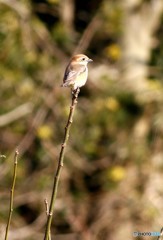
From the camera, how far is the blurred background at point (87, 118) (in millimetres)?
5984

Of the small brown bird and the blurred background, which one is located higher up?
the blurred background

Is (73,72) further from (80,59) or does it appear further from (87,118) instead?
(87,118)

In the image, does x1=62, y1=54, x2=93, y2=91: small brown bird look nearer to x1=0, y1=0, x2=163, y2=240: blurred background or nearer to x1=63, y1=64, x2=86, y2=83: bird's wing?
x1=63, y1=64, x2=86, y2=83: bird's wing

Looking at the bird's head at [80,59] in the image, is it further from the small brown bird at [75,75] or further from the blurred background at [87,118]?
the blurred background at [87,118]

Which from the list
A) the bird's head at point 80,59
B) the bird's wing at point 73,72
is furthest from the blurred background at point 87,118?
the bird's wing at point 73,72

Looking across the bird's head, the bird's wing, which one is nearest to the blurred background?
the bird's head

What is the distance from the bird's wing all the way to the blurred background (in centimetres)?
296

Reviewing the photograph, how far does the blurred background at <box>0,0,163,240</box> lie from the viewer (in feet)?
19.6

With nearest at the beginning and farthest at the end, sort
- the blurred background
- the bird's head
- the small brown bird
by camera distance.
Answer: the small brown bird, the bird's head, the blurred background

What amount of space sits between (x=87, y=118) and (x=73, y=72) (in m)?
3.47

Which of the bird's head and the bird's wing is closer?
the bird's wing

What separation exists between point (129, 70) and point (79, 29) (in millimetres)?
702

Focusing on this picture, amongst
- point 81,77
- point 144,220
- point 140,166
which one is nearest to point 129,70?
point 140,166

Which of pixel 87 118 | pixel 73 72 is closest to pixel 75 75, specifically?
pixel 73 72
